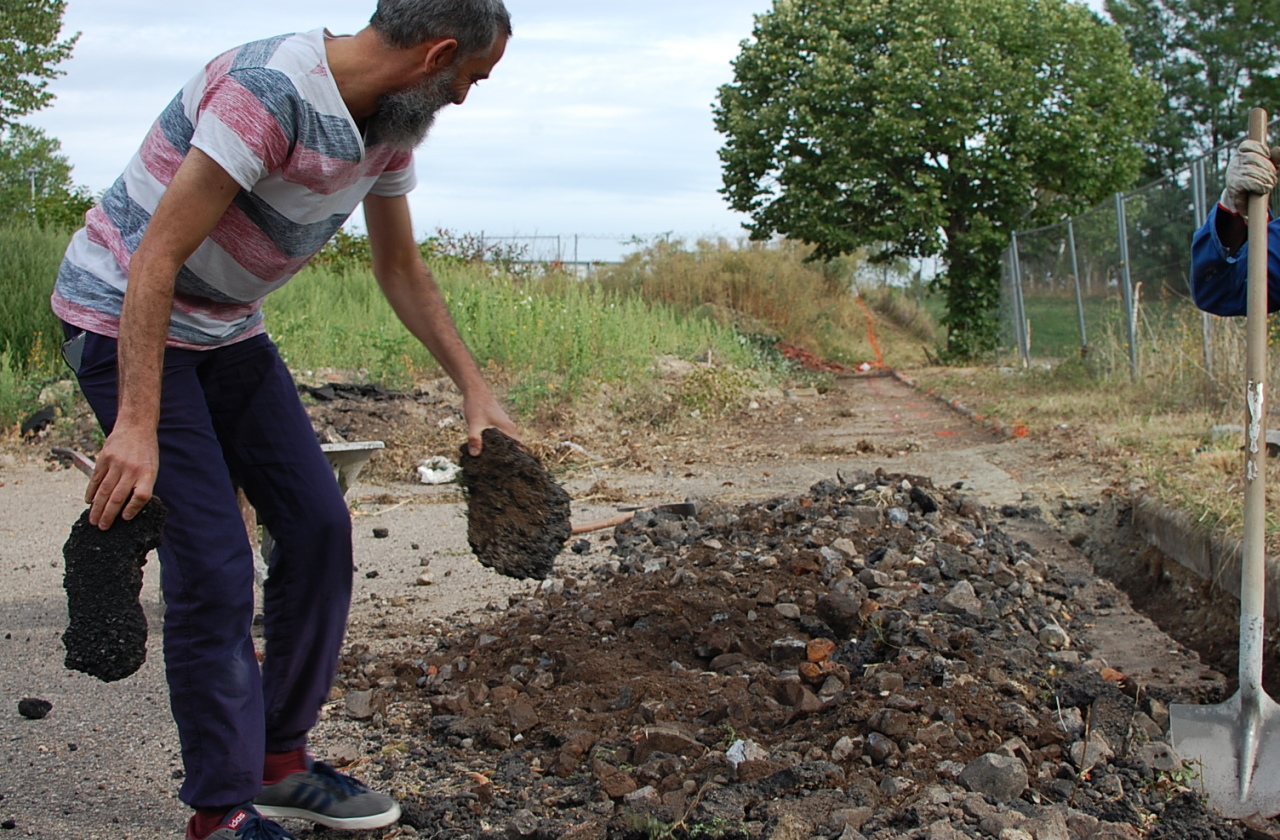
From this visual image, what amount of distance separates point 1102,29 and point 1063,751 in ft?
73.9

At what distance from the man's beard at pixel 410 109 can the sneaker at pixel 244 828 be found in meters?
1.41

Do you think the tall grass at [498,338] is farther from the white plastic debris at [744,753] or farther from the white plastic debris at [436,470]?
the white plastic debris at [744,753]

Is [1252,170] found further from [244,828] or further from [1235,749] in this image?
[244,828]

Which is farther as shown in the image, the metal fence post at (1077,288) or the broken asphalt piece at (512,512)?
the metal fence post at (1077,288)

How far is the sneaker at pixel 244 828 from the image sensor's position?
7.28ft

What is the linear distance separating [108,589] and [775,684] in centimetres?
182

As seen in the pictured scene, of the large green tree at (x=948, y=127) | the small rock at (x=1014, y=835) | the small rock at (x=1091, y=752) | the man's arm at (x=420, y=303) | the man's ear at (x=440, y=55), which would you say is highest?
the large green tree at (x=948, y=127)

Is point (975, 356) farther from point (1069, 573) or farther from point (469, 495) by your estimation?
point (469, 495)

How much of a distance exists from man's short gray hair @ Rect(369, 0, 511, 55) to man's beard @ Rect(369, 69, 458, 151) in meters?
0.08

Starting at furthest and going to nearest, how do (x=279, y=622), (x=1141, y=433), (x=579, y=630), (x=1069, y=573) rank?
(x=1141, y=433) → (x=1069, y=573) → (x=579, y=630) → (x=279, y=622)

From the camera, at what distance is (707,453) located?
9367 mm

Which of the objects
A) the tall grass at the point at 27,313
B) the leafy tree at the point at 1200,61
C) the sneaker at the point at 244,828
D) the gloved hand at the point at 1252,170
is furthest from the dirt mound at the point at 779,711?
the leafy tree at the point at 1200,61

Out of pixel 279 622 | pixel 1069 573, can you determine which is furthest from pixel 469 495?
pixel 1069 573

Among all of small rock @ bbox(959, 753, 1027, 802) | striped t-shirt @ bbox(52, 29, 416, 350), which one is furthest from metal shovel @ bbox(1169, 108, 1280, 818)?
striped t-shirt @ bbox(52, 29, 416, 350)
